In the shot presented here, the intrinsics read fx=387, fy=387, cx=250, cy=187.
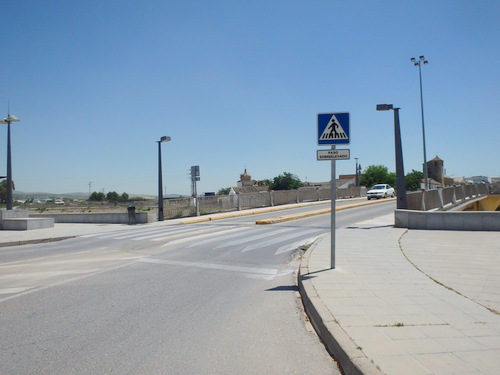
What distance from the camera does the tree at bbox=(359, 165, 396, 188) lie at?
9569 cm

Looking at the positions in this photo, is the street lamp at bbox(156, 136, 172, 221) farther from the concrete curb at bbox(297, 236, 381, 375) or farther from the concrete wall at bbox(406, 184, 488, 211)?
the concrete curb at bbox(297, 236, 381, 375)

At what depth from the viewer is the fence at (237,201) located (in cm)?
2472

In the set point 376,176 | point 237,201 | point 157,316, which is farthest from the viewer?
point 376,176

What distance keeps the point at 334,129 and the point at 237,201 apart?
20813 mm

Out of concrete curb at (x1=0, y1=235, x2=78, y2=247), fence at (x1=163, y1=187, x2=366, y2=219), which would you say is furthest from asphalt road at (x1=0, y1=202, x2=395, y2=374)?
fence at (x1=163, y1=187, x2=366, y2=219)

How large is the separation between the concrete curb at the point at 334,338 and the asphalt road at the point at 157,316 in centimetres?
12

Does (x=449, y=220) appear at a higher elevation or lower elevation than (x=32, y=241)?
higher

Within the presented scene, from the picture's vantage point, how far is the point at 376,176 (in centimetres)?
9781

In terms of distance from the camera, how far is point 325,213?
23547mm

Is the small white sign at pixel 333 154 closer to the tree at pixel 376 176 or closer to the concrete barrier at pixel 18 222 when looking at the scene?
the concrete barrier at pixel 18 222

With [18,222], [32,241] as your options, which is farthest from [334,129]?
[18,222]

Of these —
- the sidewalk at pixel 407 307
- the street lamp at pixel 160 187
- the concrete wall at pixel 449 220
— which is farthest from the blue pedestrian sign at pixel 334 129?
the street lamp at pixel 160 187

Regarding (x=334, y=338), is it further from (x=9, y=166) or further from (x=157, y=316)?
(x=9, y=166)

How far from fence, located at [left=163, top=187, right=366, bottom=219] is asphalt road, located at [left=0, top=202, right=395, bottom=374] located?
46.4 feet
